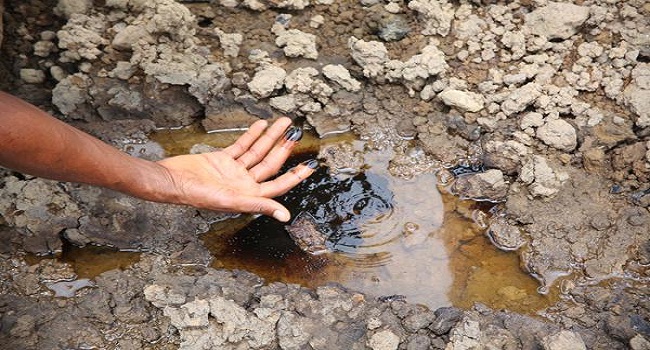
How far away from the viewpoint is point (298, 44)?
11.9 feet

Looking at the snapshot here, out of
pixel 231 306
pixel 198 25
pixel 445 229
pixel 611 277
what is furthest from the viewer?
pixel 198 25

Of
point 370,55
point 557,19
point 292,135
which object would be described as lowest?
point 292,135

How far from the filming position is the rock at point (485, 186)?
3213mm

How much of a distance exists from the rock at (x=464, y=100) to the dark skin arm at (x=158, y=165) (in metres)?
0.93

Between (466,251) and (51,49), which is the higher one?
(51,49)

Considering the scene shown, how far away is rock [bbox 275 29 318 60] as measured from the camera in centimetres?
362

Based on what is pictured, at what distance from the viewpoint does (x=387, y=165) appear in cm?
345

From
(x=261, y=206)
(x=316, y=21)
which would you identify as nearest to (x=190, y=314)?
(x=261, y=206)

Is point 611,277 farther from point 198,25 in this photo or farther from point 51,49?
point 51,49

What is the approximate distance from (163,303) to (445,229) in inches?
56.7

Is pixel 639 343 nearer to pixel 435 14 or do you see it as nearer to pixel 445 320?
pixel 445 320

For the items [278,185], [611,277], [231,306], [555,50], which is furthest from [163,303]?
[555,50]

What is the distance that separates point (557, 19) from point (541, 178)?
910 millimetres

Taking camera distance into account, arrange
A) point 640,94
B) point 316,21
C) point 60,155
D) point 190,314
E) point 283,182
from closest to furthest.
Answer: point 60,155 → point 190,314 → point 283,182 → point 640,94 → point 316,21
